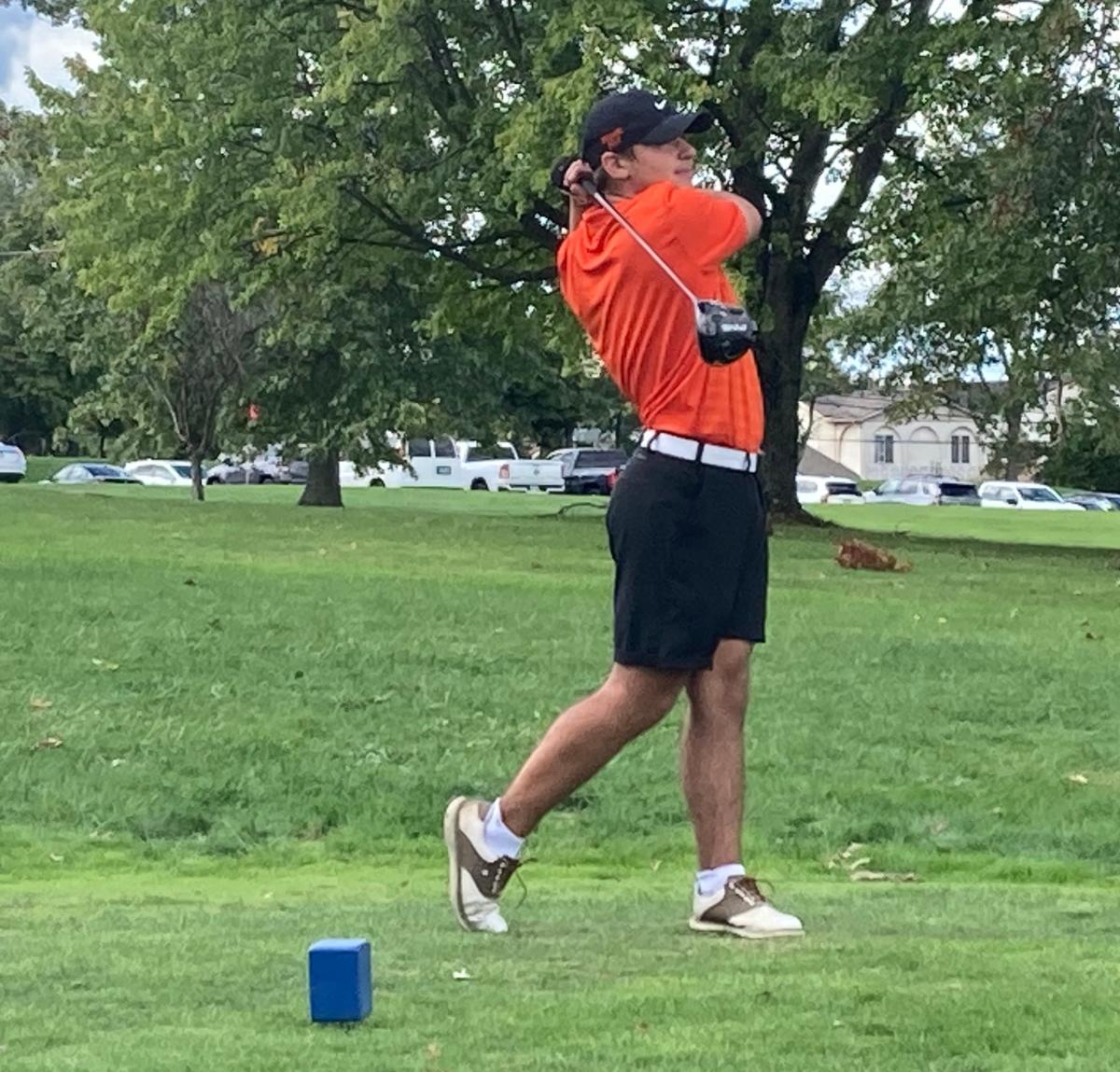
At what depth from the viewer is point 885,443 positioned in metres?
127

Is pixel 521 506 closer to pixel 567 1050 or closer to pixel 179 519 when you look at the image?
pixel 179 519

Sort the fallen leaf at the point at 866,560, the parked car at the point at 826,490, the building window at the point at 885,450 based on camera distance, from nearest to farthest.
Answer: the fallen leaf at the point at 866,560, the parked car at the point at 826,490, the building window at the point at 885,450

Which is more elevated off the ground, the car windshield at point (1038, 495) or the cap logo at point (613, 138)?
the cap logo at point (613, 138)

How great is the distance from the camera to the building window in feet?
415

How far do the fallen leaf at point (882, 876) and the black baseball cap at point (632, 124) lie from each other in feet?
11.4

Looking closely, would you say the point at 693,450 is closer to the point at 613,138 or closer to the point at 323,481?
the point at 613,138

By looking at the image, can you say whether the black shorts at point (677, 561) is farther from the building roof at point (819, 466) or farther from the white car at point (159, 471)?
the building roof at point (819, 466)

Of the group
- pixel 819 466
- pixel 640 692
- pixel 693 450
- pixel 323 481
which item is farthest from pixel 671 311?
pixel 819 466

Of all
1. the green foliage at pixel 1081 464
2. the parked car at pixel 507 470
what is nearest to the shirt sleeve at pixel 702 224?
the parked car at pixel 507 470

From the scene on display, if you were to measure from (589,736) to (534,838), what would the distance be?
12.2 feet

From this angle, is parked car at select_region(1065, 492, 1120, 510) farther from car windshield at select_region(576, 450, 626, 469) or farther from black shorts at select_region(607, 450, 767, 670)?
black shorts at select_region(607, 450, 767, 670)

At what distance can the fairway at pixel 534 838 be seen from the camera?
410 centimetres

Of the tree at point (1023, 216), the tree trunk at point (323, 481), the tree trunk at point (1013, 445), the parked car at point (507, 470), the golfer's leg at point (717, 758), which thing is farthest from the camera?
the tree trunk at point (1013, 445)

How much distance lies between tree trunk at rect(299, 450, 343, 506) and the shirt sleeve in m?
36.9
